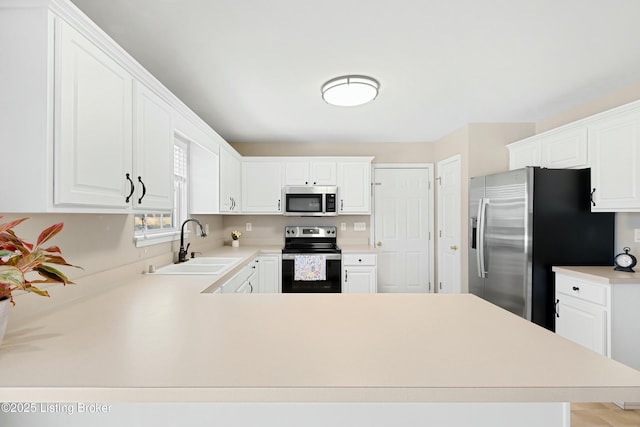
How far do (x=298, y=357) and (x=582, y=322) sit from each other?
255 cm

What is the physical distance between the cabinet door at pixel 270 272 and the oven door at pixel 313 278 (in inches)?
2.7

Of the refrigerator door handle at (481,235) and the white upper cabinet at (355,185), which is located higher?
the white upper cabinet at (355,185)

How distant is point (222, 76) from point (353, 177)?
2339 millimetres

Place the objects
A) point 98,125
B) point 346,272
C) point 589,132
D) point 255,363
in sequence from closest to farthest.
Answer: point 255,363
point 98,125
point 589,132
point 346,272

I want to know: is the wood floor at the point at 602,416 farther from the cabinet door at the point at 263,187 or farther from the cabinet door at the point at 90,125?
the cabinet door at the point at 263,187

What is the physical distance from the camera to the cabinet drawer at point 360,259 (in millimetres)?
4039

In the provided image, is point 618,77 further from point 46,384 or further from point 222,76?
point 46,384

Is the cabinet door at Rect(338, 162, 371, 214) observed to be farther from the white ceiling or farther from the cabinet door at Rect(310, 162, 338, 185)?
the white ceiling

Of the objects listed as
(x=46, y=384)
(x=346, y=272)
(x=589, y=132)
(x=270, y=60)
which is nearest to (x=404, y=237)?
(x=346, y=272)

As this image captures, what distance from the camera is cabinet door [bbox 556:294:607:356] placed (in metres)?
2.21

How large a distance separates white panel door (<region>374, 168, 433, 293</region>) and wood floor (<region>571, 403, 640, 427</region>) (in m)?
2.47

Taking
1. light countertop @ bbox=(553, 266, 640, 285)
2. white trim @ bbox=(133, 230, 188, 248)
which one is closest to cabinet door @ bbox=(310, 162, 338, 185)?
white trim @ bbox=(133, 230, 188, 248)

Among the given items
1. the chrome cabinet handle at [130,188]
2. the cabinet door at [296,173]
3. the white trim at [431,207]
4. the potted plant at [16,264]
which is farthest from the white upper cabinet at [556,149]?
the potted plant at [16,264]

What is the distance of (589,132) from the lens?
2561 millimetres
